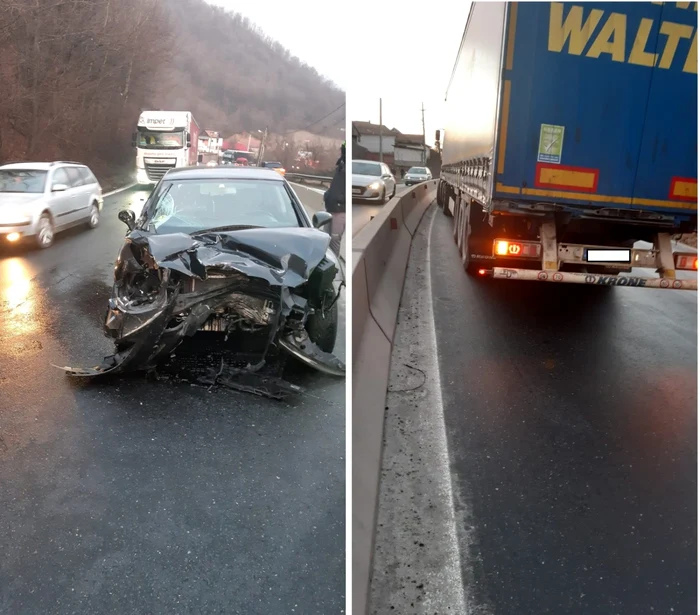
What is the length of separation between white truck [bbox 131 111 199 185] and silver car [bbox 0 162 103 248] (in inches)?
17.3

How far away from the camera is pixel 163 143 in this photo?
13.9ft

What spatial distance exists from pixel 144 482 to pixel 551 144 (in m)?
3.74

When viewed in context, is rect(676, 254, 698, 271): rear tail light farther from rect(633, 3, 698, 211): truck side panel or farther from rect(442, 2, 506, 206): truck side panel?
rect(442, 2, 506, 206): truck side panel

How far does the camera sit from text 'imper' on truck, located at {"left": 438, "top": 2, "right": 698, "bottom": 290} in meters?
4.33

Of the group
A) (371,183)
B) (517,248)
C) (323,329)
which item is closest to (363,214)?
(371,183)

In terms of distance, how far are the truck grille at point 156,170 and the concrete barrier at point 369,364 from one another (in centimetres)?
159

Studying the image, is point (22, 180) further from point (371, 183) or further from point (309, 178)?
Answer: point (309, 178)

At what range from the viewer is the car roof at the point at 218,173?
422 cm

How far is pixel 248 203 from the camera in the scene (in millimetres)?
4414

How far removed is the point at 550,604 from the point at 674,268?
391 cm

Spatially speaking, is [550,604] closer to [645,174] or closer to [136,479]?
[136,479]

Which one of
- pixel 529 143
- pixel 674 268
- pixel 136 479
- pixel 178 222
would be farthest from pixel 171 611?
pixel 674 268

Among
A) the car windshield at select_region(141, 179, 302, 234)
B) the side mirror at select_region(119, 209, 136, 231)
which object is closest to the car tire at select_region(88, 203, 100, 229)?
the side mirror at select_region(119, 209, 136, 231)

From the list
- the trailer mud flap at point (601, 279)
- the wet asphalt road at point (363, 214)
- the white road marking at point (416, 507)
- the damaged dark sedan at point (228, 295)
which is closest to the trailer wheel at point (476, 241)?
the wet asphalt road at point (363, 214)
